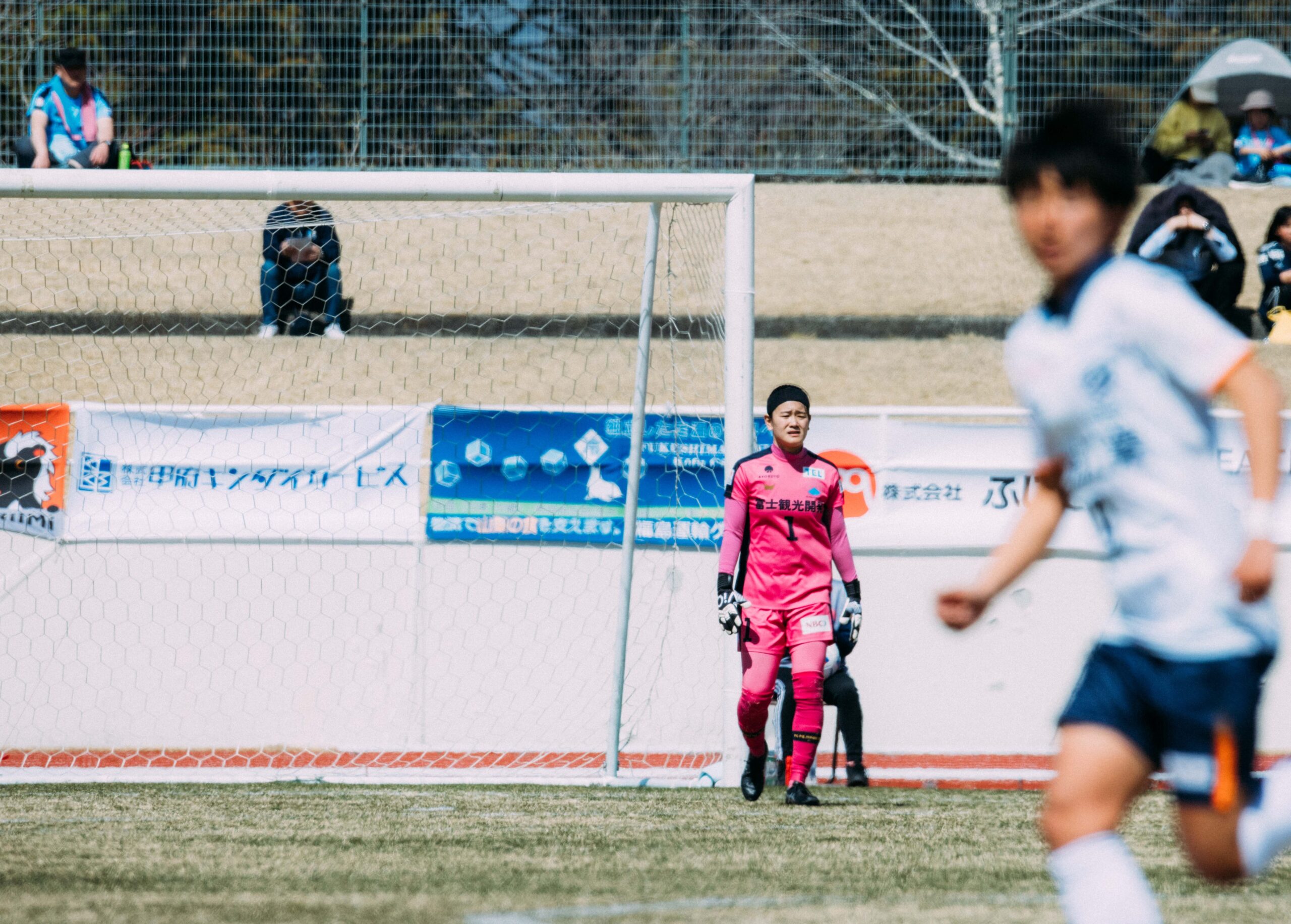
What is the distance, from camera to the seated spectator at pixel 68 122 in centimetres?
1254

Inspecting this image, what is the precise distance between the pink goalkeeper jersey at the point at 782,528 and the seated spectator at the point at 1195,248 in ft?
19.6

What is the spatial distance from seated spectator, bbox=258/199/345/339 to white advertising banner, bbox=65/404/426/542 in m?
1.81

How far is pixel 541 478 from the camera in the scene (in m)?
9.21

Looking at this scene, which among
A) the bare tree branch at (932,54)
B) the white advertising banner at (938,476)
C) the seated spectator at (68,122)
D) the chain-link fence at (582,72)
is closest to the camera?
the white advertising banner at (938,476)

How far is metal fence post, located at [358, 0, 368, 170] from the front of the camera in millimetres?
14953

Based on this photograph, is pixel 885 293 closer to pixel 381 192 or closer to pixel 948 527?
pixel 948 527

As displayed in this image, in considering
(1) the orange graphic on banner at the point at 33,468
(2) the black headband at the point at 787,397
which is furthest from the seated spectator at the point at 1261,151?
(1) the orange graphic on banner at the point at 33,468

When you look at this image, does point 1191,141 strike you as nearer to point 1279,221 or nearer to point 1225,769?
point 1279,221

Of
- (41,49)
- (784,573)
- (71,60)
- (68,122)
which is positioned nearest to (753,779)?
(784,573)

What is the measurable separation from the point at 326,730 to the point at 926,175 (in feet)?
32.6

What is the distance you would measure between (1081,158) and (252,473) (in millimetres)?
7289

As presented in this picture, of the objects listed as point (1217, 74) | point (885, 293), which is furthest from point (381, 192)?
point (1217, 74)

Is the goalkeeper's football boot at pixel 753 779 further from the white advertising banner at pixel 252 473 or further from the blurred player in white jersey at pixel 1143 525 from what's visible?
the blurred player in white jersey at pixel 1143 525

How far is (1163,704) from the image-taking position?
2.64m
